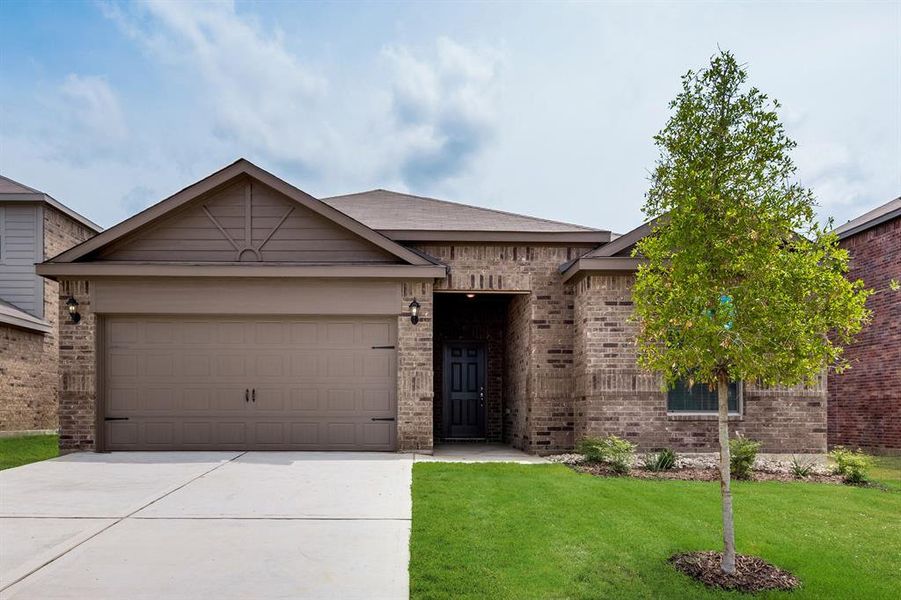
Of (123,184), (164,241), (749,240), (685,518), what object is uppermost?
(123,184)

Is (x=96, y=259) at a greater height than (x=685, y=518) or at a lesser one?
greater

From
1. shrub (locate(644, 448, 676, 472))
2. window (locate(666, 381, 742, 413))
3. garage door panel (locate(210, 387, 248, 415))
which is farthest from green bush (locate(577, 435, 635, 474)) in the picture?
garage door panel (locate(210, 387, 248, 415))

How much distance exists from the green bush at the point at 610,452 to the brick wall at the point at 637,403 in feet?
2.13

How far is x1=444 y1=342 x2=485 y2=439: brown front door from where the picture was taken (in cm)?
1433

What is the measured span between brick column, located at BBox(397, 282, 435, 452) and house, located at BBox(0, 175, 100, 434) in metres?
11.6

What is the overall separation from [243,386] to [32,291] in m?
10.9

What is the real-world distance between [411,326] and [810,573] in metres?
7.27

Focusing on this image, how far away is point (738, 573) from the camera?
16.0ft

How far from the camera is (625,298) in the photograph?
1102cm

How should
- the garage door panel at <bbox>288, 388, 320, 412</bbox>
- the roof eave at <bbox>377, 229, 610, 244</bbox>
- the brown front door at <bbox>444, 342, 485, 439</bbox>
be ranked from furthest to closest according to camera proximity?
the brown front door at <bbox>444, 342, 485, 439</bbox> < the roof eave at <bbox>377, 229, 610, 244</bbox> < the garage door panel at <bbox>288, 388, 320, 412</bbox>

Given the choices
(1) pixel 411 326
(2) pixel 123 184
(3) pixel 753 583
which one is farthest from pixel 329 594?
(2) pixel 123 184

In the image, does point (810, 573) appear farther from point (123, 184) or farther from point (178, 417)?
point (123, 184)

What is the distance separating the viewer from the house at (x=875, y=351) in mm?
13508

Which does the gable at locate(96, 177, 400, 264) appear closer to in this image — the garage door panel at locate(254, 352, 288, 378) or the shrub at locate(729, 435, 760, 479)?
the garage door panel at locate(254, 352, 288, 378)
